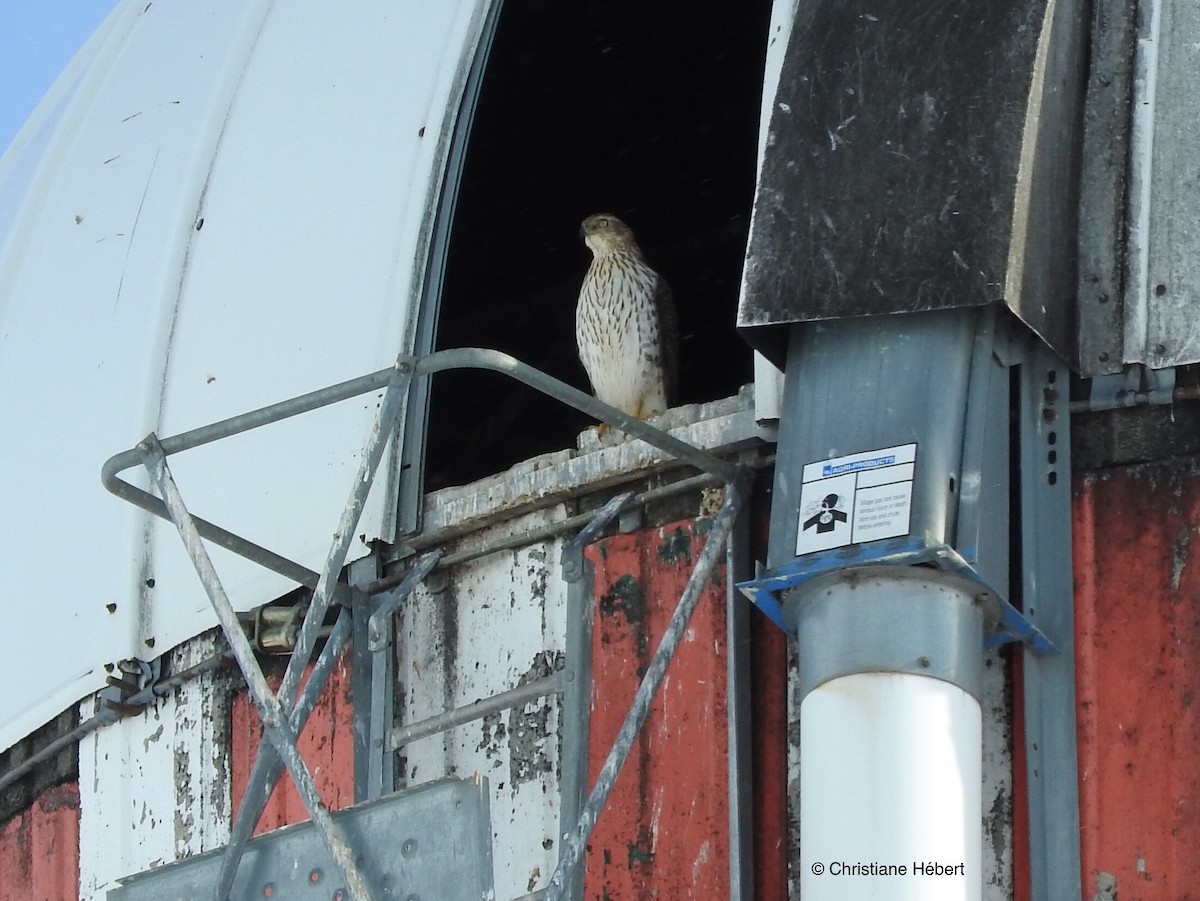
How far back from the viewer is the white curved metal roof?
7.14 meters

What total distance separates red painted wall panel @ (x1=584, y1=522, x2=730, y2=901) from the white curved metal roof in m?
0.94

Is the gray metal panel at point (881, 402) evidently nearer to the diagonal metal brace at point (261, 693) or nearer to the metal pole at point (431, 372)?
the metal pole at point (431, 372)

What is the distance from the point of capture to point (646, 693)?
5500 mm

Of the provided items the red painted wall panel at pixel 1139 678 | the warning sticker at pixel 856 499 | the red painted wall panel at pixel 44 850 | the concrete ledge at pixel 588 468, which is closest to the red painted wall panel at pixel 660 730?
the concrete ledge at pixel 588 468

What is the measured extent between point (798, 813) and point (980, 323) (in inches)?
50.1

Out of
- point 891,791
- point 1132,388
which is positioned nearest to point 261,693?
point 891,791

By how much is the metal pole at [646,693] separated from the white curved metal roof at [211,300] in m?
1.35

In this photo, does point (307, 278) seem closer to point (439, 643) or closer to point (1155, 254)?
point (439, 643)

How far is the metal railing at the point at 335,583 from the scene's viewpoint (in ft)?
17.5

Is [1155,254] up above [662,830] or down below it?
above

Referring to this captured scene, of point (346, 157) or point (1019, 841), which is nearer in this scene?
point (1019, 841)

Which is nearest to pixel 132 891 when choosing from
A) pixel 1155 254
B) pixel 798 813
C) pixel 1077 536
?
pixel 798 813

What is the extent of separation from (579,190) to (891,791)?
209 inches

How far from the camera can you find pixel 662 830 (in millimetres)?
5812
